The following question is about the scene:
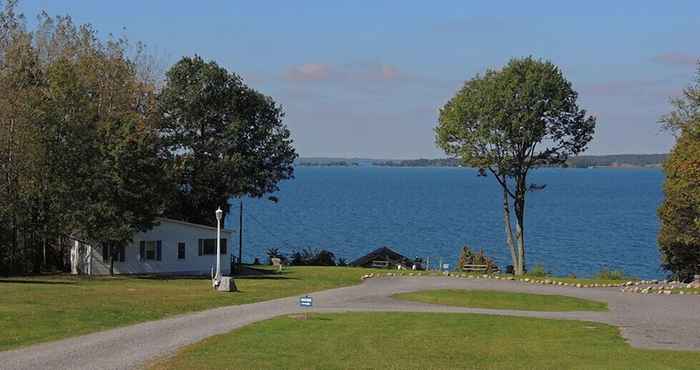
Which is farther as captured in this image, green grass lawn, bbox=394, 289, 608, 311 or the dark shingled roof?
the dark shingled roof

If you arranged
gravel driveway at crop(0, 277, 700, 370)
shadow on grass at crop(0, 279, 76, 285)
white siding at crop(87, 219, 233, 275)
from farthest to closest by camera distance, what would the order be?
white siding at crop(87, 219, 233, 275) → shadow on grass at crop(0, 279, 76, 285) → gravel driveway at crop(0, 277, 700, 370)

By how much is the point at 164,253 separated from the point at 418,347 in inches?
1208

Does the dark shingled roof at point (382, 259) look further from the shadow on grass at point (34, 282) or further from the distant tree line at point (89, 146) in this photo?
the shadow on grass at point (34, 282)

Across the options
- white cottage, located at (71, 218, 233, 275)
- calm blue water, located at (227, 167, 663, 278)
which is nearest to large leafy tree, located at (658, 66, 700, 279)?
calm blue water, located at (227, 167, 663, 278)

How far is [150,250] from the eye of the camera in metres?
49.3

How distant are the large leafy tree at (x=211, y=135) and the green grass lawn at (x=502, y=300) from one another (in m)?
23.0

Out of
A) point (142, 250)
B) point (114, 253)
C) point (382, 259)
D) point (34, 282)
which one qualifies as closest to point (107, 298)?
point (34, 282)

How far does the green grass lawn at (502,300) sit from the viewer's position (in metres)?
34.7

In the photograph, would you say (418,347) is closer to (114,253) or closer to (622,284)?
(622,284)

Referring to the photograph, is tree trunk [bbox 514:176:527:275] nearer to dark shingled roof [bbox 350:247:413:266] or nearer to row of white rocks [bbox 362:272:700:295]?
row of white rocks [bbox 362:272:700:295]

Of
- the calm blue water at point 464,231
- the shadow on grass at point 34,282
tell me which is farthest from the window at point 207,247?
the calm blue water at point 464,231

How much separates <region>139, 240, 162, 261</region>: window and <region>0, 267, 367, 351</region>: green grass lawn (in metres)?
4.51

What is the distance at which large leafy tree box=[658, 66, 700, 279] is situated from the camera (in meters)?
42.5

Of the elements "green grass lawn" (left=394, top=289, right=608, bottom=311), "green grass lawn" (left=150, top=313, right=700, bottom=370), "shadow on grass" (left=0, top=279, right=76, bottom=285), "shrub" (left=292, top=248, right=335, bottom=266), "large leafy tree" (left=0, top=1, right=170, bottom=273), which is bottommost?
"shrub" (left=292, top=248, right=335, bottom=266)
